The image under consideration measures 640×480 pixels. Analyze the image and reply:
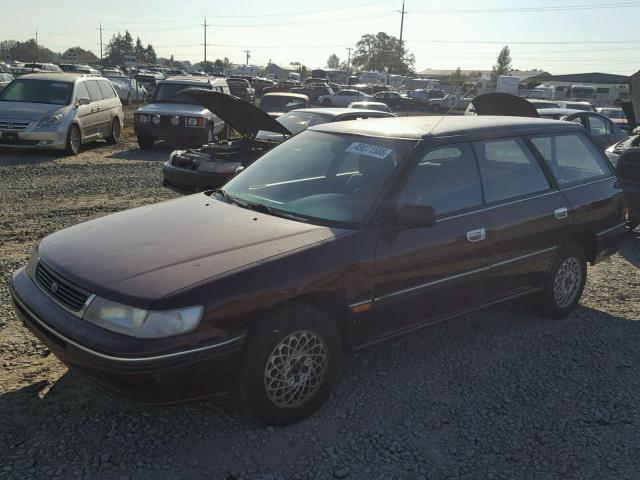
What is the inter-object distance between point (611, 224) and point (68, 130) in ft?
34.0

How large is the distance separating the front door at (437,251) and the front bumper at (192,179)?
3.96 m

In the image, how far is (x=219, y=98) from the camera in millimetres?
6996

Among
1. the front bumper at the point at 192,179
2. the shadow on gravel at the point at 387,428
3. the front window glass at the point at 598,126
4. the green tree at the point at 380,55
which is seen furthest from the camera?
the green tree at the point at 380,55

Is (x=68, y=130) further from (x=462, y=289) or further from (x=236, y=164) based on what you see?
(x=462, y=289)

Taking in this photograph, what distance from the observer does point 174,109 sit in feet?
43.1

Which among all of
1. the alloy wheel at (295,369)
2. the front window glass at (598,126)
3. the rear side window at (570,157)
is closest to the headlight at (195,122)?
the front window glass at (598,126)

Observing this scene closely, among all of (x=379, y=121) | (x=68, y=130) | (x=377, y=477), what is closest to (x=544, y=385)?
(x=377, y=477)

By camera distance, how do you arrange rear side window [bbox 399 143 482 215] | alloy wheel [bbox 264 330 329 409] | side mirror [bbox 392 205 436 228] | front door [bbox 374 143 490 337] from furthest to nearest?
rear side window [bbox 399 143 482 215], front door [bbox 374 143 490 337], side mirror [bbox 392 205 436 228], alloy wheel [bbox 264 330 329 409]

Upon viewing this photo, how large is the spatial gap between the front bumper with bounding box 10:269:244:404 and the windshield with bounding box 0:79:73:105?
10421 millimetres

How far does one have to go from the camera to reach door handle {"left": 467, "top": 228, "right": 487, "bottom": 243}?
12.4 ft

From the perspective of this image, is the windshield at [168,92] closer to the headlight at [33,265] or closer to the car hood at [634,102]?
the car hood at [634,102]

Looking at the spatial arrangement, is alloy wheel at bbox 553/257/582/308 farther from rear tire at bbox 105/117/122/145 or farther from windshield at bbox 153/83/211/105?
rear tire at bbox 105/117/122/145

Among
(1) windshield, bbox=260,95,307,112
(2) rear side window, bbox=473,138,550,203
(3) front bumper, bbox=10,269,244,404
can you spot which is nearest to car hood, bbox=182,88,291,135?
(2) rear side window, bbox=473,138,550,203

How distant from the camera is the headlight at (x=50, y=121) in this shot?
36.7 feet
